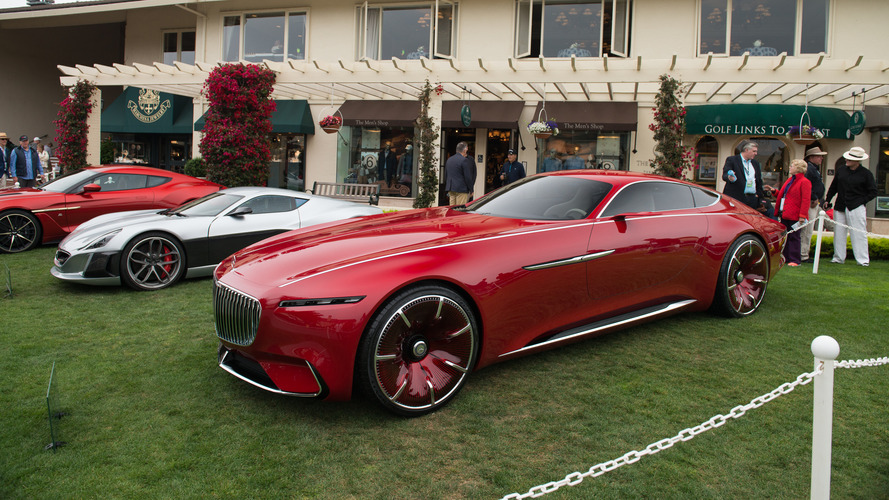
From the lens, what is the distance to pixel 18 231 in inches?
351

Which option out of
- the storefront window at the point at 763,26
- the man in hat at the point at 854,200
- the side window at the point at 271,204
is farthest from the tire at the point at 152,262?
the storefront window at the point at 763,26

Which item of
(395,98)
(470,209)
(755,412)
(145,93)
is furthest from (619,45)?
(145,93)

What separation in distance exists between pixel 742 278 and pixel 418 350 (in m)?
3.81

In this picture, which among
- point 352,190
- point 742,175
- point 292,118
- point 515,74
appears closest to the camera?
point 742,175

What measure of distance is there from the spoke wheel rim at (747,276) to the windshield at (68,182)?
9523mm

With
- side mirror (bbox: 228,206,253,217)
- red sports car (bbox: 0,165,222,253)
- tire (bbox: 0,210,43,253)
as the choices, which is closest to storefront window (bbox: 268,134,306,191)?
A: red sports car (bbox: 0,165,222,253)

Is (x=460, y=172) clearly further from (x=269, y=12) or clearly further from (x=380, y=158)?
(x=269, y=12)

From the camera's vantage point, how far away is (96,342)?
481 centimetres

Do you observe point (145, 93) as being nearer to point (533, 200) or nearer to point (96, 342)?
point (96, 342)

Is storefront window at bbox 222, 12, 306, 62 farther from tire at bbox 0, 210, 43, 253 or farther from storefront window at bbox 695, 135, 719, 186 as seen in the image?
storefront window at bbox 695, 135, 719, 186

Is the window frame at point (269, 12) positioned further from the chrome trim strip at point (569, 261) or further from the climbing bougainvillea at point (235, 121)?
the chrome trim strip at point (569, 261)

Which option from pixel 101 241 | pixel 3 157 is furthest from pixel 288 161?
pixel 101 241

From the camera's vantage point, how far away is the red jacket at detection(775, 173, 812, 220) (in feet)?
30.1

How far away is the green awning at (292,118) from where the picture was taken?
1850 centimetres
